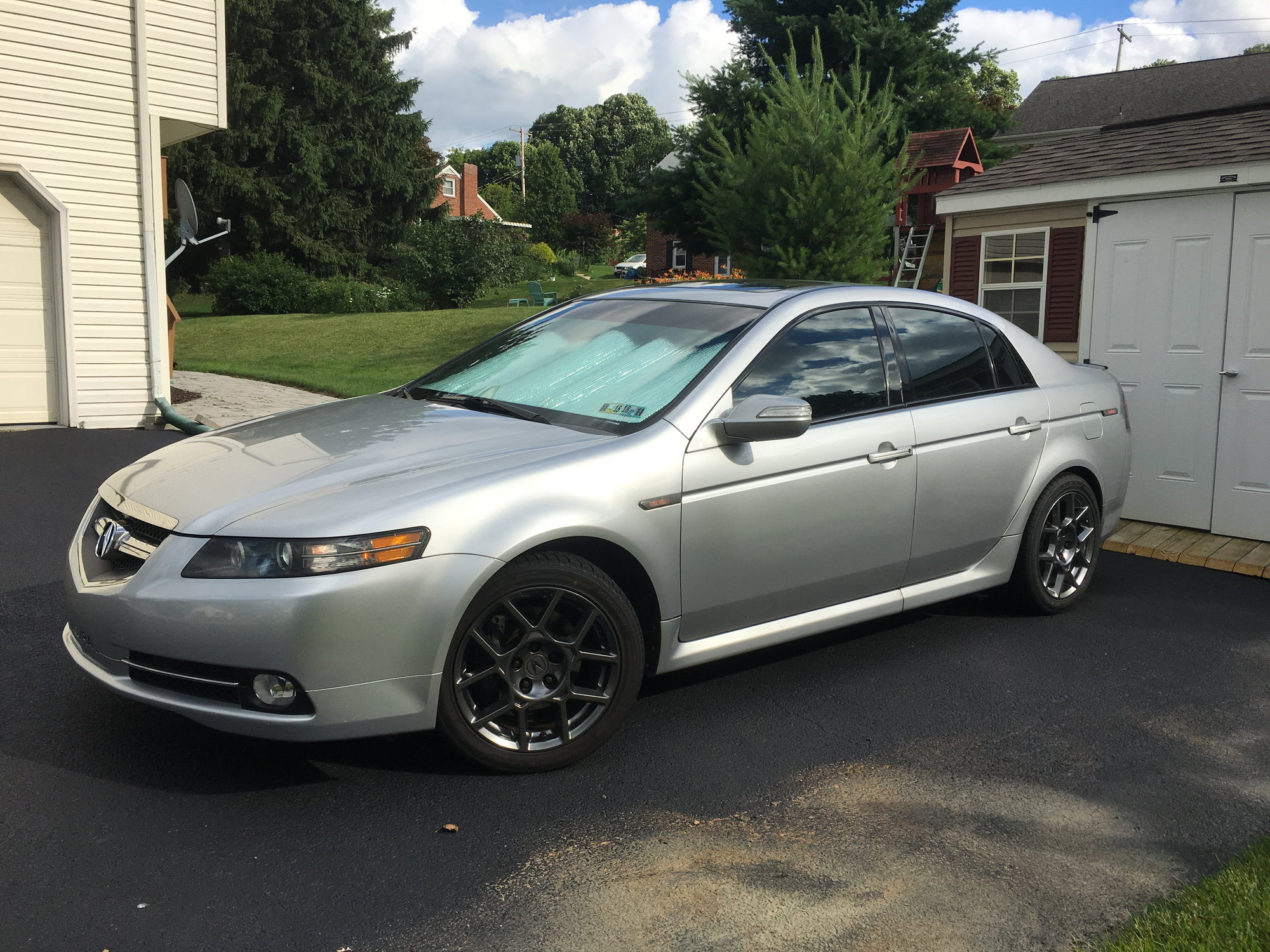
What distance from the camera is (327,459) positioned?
3807 millimetres

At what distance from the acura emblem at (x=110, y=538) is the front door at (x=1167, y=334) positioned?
675 centimetres

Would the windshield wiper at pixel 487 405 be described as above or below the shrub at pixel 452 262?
below

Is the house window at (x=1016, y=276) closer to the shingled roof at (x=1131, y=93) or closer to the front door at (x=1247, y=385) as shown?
the front door at (x=1247, y=385)

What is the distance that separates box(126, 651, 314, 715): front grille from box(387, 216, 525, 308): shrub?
88.3 ft

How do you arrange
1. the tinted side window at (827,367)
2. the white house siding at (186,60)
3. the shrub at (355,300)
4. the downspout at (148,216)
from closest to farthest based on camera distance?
the tinted side window at (827,367) < the downspout at (148,216) < the white house siding at (186,60) < the shrub at (355,300)

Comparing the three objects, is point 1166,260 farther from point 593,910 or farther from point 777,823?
point 593,910

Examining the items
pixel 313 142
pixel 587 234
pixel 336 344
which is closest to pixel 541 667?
pixel 336 344

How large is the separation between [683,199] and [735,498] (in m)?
30.3

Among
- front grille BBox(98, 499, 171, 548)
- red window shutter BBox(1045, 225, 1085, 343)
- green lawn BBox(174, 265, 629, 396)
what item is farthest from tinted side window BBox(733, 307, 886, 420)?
green lawn BBox(174, 265, 629, 396)

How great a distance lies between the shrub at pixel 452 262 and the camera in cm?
2962

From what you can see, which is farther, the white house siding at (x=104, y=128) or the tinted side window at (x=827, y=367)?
the white house siding at (x=104, y=128)

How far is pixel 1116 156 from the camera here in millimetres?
8438

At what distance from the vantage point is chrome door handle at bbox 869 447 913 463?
181 inches

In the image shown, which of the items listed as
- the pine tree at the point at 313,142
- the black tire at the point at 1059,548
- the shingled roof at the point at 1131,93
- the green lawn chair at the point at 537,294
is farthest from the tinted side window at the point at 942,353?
the pine tree at the point at 313,142
